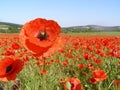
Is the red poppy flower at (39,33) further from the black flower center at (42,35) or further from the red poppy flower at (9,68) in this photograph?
the red poppy flower at (9,68)

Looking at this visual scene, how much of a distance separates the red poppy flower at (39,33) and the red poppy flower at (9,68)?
143 millimetres

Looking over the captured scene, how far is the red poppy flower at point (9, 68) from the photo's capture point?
1515mm

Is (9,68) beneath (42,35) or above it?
beneath

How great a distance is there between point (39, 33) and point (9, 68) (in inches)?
8.5

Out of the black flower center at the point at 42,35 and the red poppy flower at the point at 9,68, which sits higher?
the black flower center at the point at 42,35

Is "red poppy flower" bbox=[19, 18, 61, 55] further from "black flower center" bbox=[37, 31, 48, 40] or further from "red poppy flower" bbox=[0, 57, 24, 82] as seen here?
"red poppy flower" bbox=[0, 57, 24, 82]

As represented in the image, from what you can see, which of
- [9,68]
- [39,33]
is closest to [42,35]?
[39,33]

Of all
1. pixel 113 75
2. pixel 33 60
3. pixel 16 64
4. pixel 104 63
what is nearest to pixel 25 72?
pixel 113 75

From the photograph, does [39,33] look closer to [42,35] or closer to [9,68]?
[42,35]

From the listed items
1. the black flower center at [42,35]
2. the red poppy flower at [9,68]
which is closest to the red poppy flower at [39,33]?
the black flower center at [42,35]

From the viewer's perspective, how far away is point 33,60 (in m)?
5.98

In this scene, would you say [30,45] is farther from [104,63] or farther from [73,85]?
[104,63]

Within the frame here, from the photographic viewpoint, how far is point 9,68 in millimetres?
1595

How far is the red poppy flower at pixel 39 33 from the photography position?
4.89 feet
